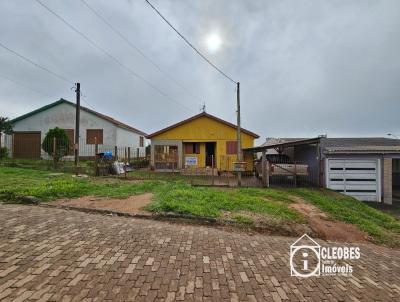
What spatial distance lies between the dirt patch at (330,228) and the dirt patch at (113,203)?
5012 mm

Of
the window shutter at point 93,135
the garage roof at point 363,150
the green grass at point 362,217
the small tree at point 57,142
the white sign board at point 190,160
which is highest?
the window shutter at point 93,135

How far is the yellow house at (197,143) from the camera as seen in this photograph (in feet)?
72.1

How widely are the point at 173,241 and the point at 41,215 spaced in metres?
3.60

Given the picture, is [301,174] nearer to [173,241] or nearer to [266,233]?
[266,233]

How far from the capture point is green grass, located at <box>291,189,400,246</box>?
7929mm

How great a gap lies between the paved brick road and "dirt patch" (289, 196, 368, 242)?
1081mm

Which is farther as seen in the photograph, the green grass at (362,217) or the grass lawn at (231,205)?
the green grass at (362,217)

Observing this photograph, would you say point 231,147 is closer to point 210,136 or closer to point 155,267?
point 210,136

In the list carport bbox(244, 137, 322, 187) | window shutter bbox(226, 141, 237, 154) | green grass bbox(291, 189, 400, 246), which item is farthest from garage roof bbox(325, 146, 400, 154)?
window shutter bbox(226, 141, 237, 154)

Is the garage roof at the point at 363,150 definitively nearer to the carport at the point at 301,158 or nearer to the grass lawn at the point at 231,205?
the carport at the point at 301,158

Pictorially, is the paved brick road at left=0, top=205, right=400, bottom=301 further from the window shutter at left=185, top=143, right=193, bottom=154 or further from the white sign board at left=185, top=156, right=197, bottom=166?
the window shutter at left=185, top=143, right=193, bottom=154

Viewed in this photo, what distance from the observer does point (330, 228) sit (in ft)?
25.3

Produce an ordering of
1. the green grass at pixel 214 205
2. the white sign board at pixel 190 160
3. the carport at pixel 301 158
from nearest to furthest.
→ 1. the green grass at pixel 214 205
2. the carport at pixel 301 158
3. the white sign board at pixel 190 160

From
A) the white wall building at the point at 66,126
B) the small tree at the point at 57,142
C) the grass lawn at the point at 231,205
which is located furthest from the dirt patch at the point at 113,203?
the white wall building at the point at 66,126
